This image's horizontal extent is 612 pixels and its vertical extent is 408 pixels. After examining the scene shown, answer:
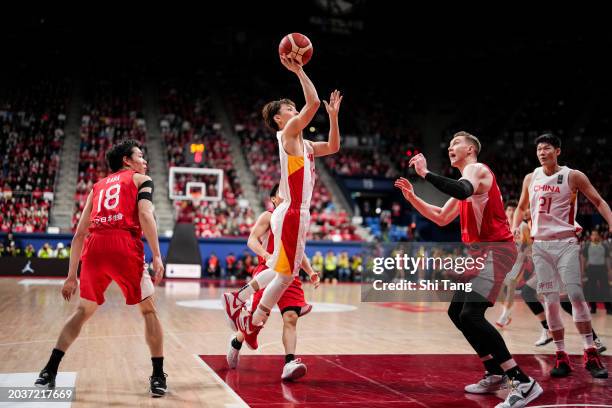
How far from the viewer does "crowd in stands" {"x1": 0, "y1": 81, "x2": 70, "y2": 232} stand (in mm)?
19859

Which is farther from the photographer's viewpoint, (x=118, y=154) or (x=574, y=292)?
(x=574, y=292)

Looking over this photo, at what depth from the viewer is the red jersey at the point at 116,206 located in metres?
4.42

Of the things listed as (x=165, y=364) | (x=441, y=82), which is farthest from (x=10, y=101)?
(x=165, y=364)

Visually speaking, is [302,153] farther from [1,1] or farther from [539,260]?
[1,1]

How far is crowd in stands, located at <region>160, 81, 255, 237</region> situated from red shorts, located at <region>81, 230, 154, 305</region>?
1421 centimetres

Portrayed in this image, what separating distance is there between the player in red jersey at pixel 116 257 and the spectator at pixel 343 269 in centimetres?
1599

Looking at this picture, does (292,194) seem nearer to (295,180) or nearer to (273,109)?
(295,180)

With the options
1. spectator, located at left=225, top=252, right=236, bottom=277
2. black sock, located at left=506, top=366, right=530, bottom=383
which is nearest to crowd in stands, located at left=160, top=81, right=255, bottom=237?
spectator, located at left=225, top=252, right=236, bottom=277

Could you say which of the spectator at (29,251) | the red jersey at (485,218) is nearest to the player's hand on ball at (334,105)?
the red jersey at (485,218)

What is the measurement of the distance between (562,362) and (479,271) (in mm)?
1659

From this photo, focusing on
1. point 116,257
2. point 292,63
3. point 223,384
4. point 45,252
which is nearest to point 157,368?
point 223,384

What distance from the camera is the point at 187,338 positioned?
7180 mm

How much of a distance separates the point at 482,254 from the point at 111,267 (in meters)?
2.69

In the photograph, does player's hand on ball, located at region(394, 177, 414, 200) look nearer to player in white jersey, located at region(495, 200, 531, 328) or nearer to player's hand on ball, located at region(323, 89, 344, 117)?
player's hand on ball, located at region(323, 89, 344, 117)
